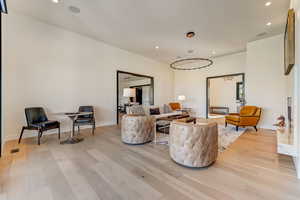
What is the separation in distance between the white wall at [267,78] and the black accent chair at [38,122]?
6.63 m

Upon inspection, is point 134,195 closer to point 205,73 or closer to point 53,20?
point 53,20

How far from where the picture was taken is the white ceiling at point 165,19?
3.06 meters

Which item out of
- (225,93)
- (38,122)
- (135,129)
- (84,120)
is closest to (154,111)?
(135,129)

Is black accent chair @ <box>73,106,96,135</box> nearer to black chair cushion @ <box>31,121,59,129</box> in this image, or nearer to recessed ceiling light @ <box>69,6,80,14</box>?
black chair cushion @ <box>31,121,59,129</box>

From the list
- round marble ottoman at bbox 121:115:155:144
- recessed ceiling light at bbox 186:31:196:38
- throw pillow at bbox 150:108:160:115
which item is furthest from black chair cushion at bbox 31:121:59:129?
recessed ceiling light at bbox 186:31:196:38

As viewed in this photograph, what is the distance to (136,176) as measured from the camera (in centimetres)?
189

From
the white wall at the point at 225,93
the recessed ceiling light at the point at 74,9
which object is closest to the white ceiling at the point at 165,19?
the recessed ceiling light at the point at 74,9

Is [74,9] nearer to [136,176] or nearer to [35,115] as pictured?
[35,115]

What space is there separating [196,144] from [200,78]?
19.9 feet

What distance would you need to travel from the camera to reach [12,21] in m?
3.43

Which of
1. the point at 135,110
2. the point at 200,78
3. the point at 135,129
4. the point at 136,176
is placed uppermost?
the point at 200,78

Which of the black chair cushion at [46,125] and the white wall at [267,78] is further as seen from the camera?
the white wall at [267,78]

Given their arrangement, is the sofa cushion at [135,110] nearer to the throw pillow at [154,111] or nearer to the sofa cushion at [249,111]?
the throw pillow at [154,111]

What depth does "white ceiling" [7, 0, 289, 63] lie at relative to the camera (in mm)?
3064
